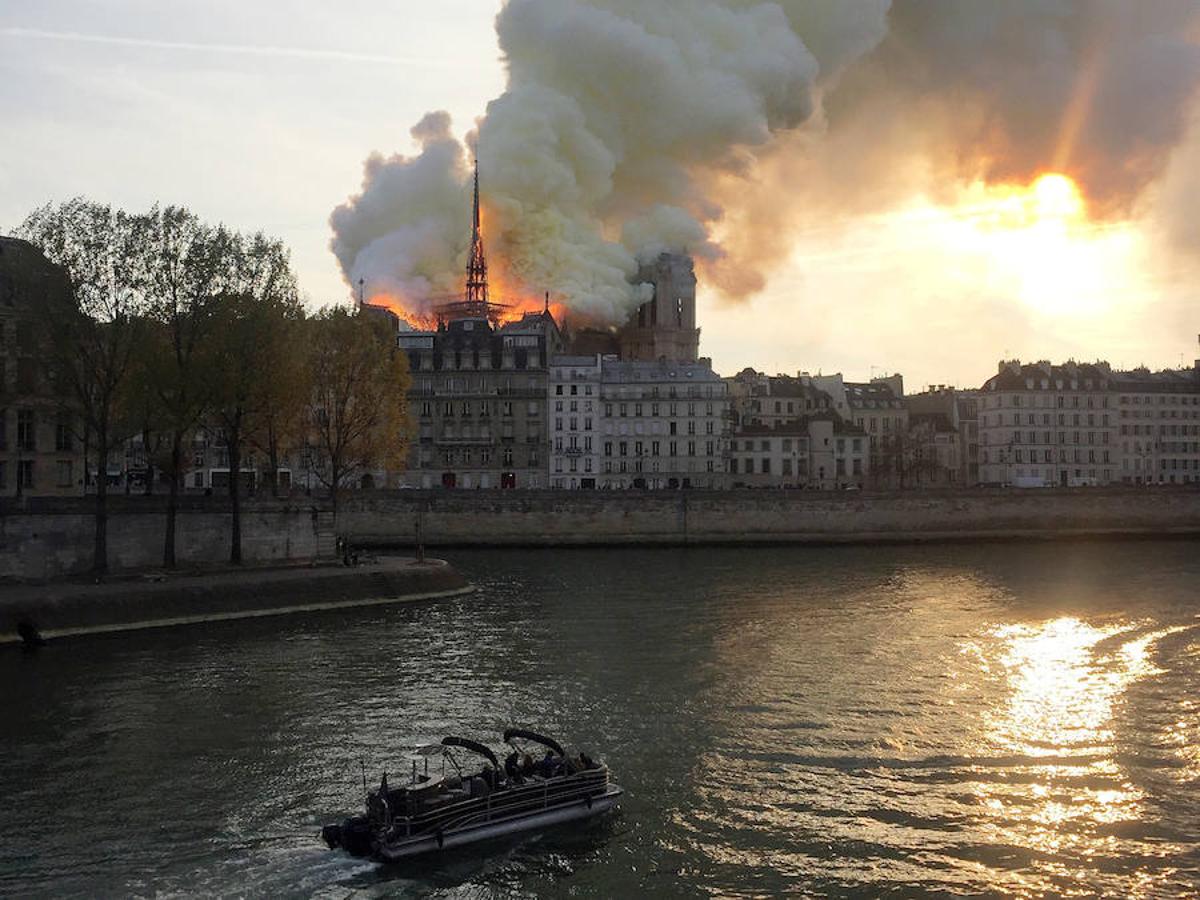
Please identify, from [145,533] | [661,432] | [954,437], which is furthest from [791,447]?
[145,533]

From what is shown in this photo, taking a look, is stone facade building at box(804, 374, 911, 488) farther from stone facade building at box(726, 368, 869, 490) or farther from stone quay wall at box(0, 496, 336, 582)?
stone quay wall at box(0, 496, 336, 582)

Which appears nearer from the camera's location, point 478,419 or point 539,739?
point 539,739

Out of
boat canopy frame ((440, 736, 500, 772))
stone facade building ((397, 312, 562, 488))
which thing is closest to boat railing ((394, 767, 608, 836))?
boat canopy frame ((440, 736, 500, 772))

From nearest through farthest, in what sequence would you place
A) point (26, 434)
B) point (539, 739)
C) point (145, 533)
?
point (539, 739), point (145, 533), point (26, 434)

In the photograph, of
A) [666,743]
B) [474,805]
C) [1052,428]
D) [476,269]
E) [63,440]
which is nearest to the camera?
[474,805]

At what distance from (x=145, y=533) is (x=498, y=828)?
4093 centimetres

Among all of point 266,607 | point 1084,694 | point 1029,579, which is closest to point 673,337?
point 1029,579

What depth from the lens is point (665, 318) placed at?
16862cm

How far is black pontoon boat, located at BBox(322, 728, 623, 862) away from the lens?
24.2 metres

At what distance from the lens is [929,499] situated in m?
109

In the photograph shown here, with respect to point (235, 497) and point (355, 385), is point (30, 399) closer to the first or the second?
point (235, 497)

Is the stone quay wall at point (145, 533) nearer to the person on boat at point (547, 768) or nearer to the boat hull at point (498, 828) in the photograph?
the person on boat at point (547, 768)

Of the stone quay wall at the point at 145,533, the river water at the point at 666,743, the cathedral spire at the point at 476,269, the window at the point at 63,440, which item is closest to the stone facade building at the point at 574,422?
the cathedral spire at the point at 476,269

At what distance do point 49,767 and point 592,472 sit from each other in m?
99.4
